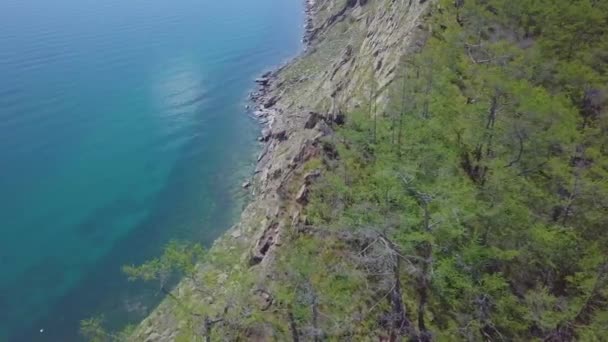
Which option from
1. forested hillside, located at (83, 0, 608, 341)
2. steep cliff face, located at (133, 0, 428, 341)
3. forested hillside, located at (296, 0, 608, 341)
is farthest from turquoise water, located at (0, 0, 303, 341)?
forested hillside, located at (296, 0, 608, 341)

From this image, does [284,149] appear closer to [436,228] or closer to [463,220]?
[436,228]

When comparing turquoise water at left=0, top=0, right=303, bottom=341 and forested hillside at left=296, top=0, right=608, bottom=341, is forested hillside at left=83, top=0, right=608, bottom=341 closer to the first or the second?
forested hillside at left=296, top=0, right=608, bottom=341

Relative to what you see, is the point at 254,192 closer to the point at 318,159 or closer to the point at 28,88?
the point at 318,159

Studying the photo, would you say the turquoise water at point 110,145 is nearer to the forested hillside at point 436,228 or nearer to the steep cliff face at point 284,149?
the steep cliff face at point 284,149

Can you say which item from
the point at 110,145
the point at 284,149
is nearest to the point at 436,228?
the point at 284,149

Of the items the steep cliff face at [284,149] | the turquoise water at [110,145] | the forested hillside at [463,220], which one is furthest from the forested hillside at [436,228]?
the turquoise water at [110,145]

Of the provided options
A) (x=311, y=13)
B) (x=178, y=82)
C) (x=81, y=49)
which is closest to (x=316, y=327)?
(x=178, y=82)
